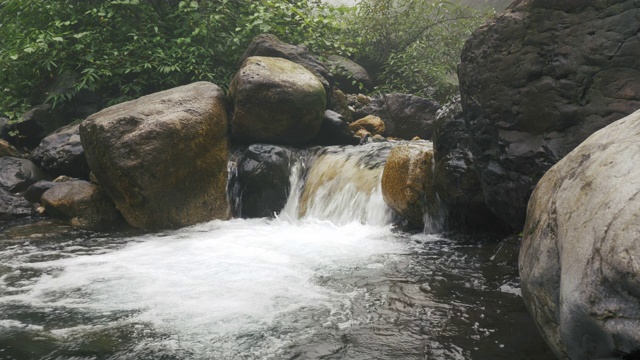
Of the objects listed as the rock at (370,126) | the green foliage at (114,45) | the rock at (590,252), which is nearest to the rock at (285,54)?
the green foliage at (114,45)

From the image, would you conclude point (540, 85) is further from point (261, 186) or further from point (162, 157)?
point (162, 157)

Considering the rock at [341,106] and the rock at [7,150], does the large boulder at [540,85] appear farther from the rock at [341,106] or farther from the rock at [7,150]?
the rock at [7,150]

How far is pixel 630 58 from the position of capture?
3975 millimetres

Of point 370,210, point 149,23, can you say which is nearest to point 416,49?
point 149,23

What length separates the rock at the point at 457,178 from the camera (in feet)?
17.6

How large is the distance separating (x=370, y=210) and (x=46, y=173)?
20.2 feet

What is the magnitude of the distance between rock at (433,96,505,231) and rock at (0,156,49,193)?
23.7 feet

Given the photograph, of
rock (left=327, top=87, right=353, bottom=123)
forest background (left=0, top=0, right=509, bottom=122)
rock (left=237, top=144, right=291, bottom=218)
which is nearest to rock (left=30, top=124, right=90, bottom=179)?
forest background (left=0, top=0, right=509, bottom=122)

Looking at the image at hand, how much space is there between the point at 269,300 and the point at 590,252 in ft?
7.79

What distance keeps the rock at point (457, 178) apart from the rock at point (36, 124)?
828cm

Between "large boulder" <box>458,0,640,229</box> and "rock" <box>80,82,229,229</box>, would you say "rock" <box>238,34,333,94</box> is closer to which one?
"rock" <box>80,82,229,229</box>

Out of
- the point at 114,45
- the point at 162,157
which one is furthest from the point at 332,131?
the point at 114,45

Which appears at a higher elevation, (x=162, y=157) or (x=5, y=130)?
(x=5, y=130)

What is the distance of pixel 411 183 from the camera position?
619cm
